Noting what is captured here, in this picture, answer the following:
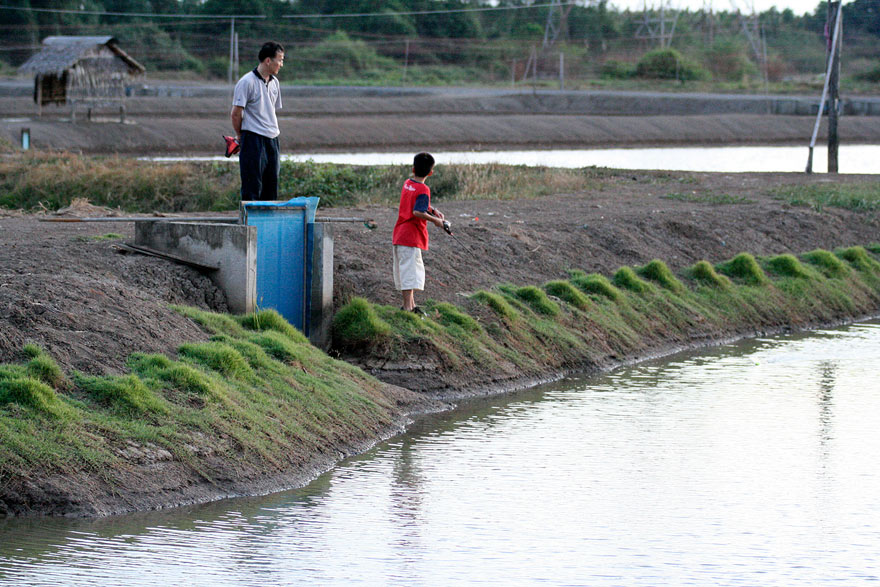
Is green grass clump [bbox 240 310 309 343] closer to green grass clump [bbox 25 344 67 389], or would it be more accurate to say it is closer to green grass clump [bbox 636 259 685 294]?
green grass clump [bbox 25 344 67 389]

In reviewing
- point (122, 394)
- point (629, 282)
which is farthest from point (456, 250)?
point (122, 394)

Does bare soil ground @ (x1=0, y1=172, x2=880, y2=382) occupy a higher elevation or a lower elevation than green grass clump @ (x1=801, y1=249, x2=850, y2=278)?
higher

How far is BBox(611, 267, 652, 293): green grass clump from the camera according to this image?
1500 centimetres

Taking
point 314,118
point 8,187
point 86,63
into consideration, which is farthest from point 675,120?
point 8,187

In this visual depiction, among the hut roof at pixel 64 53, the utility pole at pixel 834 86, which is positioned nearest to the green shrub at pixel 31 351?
the utility pole at pixel 834 86

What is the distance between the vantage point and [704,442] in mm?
9789

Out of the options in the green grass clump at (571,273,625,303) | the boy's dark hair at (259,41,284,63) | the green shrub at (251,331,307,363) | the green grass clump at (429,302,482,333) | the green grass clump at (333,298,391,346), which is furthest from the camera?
the green grass clump at (571,273,625,303)

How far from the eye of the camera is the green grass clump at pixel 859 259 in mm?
18312

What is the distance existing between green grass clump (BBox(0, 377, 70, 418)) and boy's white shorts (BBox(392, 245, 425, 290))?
4.33 metres

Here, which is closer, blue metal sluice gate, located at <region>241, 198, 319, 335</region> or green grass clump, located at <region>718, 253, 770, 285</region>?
blue metal sluice gate, located at <region>241, 198, 319, 335</region>

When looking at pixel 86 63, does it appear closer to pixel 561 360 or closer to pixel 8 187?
pixel 8 187

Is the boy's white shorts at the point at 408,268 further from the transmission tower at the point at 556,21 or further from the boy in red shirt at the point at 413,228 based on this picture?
the transmission tower at the point at 556,21

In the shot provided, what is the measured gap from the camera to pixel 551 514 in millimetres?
7699

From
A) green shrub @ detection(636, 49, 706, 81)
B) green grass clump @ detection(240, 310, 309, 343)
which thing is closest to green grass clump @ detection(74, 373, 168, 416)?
green grass clump @ detection(240, 310, 309, 343)
